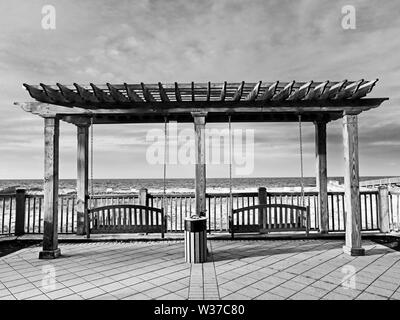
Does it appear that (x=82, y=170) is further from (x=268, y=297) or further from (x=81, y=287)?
(x=268, y=297)

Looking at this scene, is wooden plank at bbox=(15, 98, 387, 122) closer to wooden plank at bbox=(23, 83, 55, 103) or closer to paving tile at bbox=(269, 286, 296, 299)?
wooden plank at bbox=(23, 83, 55, 103)

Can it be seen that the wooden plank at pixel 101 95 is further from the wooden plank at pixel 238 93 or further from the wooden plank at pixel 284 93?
Result: the wooden plank at pixel 284 93

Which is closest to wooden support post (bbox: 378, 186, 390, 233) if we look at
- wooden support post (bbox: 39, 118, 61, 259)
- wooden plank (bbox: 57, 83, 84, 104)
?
wooden plank (bbox: 57, 83, 84, 104)

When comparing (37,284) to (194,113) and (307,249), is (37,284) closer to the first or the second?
(194,113)

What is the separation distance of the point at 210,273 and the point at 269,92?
3.40 m

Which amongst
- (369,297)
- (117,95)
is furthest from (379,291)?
(117,95)

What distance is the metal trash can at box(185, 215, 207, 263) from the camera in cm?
466

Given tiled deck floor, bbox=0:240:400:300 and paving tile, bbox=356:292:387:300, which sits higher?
paving tile, bbox=356:292:387:300

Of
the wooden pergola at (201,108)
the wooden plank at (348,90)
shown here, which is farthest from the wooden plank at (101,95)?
the wooden plank at (348,90)

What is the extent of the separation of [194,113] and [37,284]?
153 inches

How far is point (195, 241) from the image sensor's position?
4664mm

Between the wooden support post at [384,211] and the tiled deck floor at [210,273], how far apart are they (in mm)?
1431

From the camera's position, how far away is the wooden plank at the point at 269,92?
4.71m

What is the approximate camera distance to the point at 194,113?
534 cm
